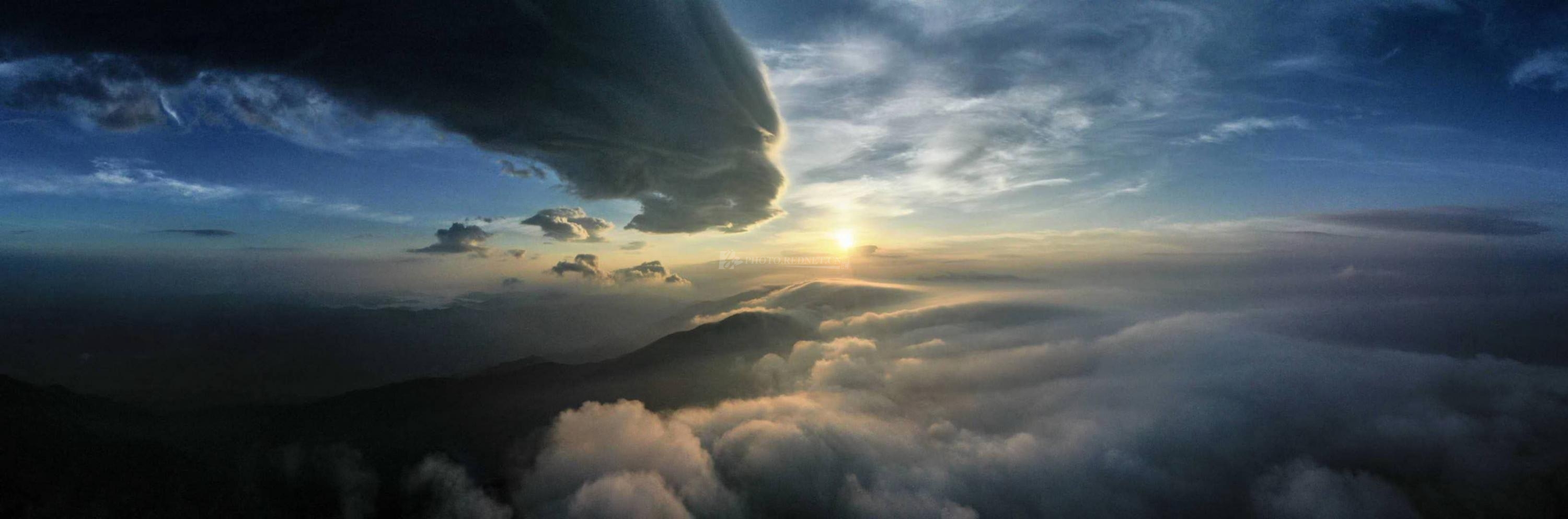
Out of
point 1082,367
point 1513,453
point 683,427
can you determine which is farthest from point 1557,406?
point 683,427

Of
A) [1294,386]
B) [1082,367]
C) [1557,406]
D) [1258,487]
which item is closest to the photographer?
[1258,487]

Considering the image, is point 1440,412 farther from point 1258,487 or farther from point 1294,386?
point 1258,487

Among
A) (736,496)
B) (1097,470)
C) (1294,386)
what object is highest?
(1294,386)

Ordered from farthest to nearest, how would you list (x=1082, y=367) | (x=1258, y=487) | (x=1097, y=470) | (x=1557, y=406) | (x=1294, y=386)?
(x=1082, y=367) → (x=1557, y=406) → (x=1294, y=386) → (x=1258, y=487) → (x=1097, y=470)

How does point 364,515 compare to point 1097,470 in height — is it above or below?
below

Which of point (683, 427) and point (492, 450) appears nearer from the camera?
point (683, 427)

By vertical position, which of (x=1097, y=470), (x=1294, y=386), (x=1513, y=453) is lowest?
(x=1513, y=453)

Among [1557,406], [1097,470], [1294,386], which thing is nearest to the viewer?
A: [1097,470]

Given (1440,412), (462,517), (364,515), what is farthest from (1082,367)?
(364,515)

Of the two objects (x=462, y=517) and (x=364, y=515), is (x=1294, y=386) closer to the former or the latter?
(x=462, y=517)
